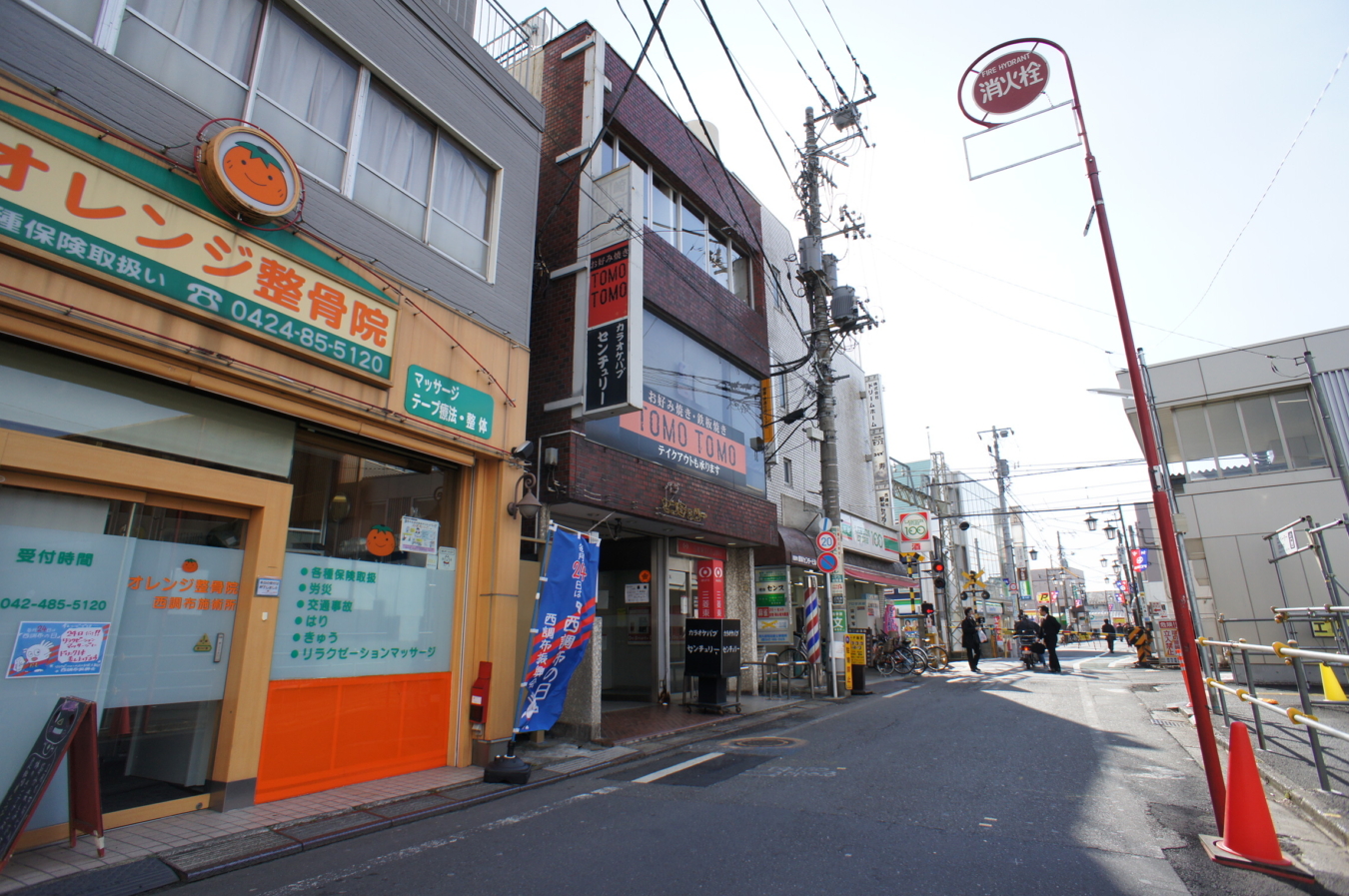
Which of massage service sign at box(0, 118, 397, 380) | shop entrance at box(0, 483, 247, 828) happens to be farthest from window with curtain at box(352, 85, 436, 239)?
shop entrance at box(0, 483, 247, 828)

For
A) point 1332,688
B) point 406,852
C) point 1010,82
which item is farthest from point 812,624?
point 406,852

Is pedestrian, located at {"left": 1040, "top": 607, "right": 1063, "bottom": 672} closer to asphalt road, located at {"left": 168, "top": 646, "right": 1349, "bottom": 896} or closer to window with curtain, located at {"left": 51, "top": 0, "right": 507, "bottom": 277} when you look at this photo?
asphalt road, located at {"left": 168, "top": 646, "right": 1349, "bottom": 896}

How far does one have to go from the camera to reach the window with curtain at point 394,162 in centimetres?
755

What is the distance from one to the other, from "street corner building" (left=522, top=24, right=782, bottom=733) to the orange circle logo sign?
4083mm

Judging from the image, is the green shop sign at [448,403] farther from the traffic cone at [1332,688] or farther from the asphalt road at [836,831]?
the traffic cone at [1332,688]

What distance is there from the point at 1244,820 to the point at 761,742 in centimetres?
530

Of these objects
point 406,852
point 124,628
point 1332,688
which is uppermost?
point 124,628

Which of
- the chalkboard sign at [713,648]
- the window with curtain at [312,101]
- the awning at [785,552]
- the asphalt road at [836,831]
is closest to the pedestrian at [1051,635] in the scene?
the awning at [785,552]

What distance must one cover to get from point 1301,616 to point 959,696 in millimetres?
7275

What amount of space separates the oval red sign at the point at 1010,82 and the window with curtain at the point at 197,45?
23.9 ft

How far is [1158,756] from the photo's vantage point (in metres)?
7.37

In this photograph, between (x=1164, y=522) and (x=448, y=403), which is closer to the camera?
(x=1164, y=522)

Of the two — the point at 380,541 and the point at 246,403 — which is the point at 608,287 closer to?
the point at 380,541

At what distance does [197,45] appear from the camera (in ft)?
19.7
